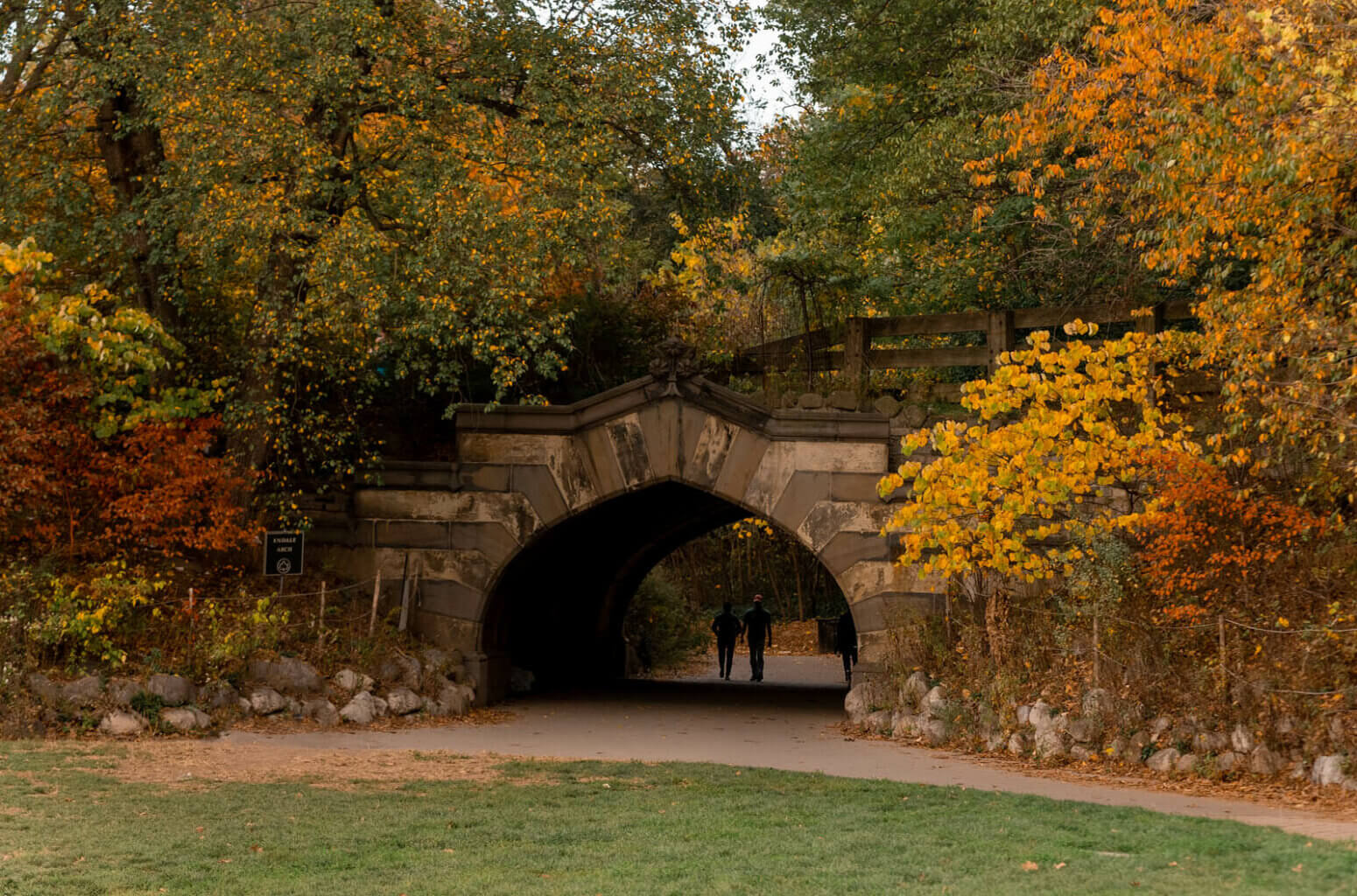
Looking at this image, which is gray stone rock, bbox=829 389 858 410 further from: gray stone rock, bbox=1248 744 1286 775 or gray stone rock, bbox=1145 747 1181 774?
gray stone rock, bbox=1248 744 1286 775

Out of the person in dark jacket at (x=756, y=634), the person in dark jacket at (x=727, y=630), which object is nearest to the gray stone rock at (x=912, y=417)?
the person in dark jacket at (x=756, y=634)

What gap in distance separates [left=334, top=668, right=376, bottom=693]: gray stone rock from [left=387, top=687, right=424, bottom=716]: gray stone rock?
0.88 ft

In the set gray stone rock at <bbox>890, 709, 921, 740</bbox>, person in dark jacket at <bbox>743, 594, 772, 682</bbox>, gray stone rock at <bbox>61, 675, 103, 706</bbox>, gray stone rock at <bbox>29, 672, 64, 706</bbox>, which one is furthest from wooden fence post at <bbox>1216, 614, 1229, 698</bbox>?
person in dark jacket at <bbox>743, 594, 772, 682</bbox>

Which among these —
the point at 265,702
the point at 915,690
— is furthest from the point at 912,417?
the point at 265,702

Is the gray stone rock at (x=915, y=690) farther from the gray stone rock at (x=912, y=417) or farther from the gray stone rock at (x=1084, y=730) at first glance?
the gray stone rock at (x=912, y=417)

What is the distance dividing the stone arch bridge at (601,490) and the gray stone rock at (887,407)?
0.18 meters

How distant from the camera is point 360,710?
1474 cm

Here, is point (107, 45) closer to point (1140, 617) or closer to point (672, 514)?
point (672, 514)

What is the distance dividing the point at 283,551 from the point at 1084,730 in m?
8.24

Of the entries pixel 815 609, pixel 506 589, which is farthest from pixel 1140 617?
pixel 815 609

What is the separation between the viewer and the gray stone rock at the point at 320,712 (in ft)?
47.4

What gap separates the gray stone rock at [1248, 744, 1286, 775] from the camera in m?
11.3

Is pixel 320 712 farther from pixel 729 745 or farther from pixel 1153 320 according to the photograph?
pixel 1153 320

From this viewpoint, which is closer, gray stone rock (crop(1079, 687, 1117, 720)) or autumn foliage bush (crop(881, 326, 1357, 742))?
autumn foliage bush (crop(881, 326, 1357, 742))
